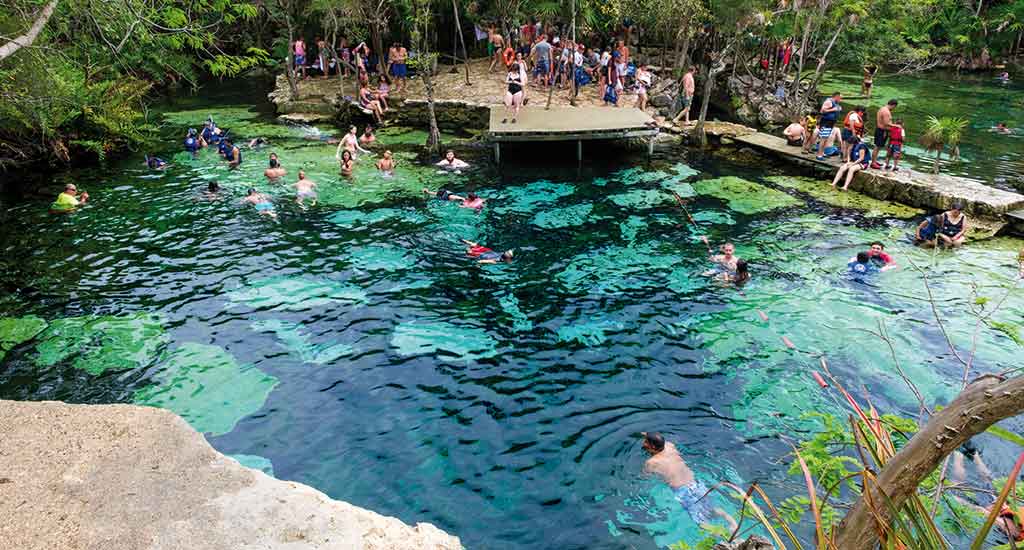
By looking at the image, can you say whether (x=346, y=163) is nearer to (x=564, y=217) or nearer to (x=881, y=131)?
(x=564, y=217)

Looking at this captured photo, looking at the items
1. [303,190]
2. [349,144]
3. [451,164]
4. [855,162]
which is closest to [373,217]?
[303,190]

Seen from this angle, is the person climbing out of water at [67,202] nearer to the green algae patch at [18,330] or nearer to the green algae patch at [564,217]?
the green algae patch at [18,330]

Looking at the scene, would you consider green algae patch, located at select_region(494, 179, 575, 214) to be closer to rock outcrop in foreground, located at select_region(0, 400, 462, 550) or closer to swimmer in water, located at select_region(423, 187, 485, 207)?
swimmer in water, located at select_region(423, 187, 485, 207)

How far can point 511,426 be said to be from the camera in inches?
367

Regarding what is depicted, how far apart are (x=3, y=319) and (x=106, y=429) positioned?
7.80m

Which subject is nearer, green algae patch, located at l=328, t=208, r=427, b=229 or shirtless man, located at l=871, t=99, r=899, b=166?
green algae patch, located at l=328, t=208, r=427, b=229

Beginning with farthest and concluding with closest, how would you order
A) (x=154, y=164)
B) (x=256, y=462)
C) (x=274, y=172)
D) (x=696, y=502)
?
1. (x=154, y=164)
2. (x=274, y=172)
3. (x=256, y=462)
4. (x=696, y=502)

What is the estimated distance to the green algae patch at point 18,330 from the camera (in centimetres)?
1119

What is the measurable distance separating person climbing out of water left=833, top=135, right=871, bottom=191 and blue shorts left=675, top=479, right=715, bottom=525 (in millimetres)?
13896

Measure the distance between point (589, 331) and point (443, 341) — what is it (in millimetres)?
2686

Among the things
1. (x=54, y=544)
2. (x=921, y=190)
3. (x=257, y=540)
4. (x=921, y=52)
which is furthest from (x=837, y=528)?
(x=921, y=52)

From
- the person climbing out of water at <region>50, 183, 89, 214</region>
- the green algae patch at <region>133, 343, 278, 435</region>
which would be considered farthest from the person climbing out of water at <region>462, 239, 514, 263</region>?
the person climbing out of water at <region>50, 183, 89, 214</region>

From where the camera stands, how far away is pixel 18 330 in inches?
458

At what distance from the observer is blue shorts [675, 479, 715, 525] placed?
296 inches
